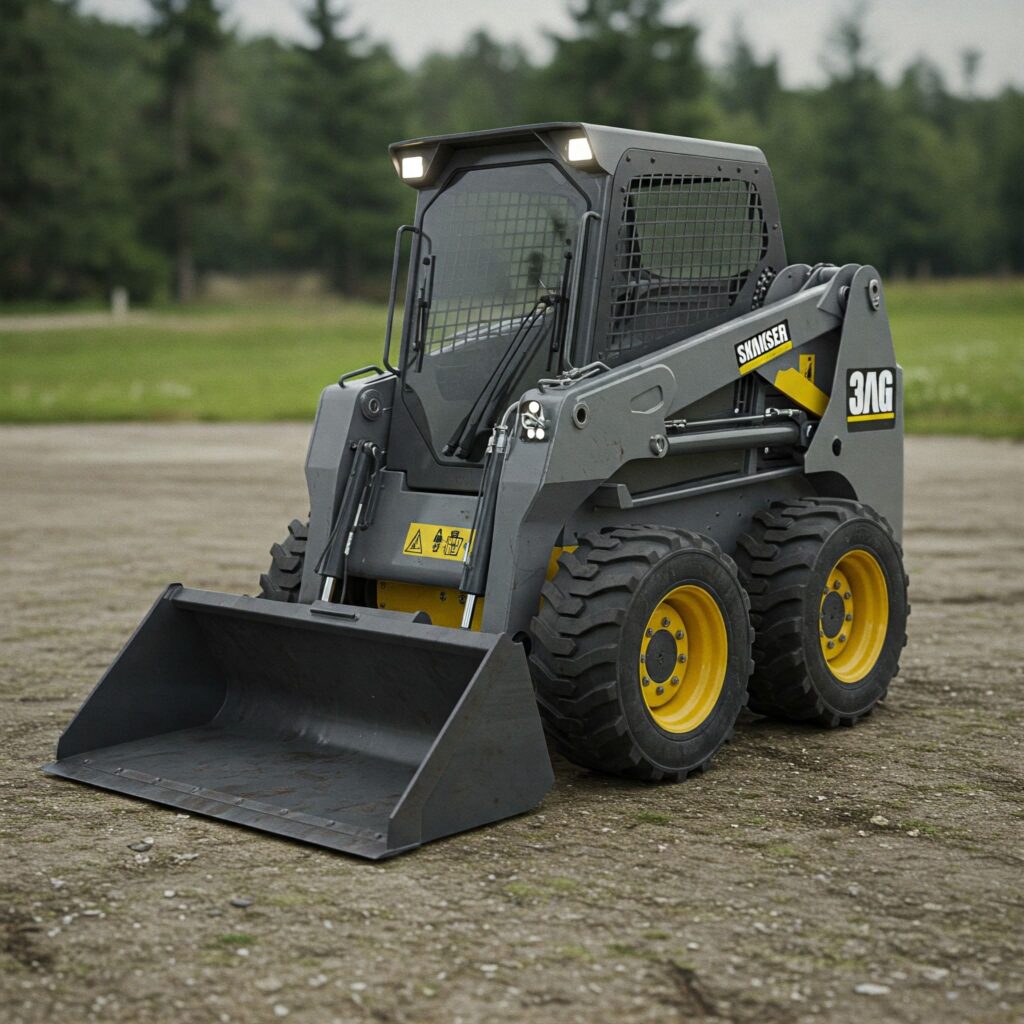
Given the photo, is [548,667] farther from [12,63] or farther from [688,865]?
[12,63]

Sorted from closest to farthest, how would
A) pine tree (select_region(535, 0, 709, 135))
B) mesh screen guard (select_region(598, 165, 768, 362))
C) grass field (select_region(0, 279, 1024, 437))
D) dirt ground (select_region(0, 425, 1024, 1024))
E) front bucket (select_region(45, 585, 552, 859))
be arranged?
1. dirt ground (select_region(0, 425, 1024, 1024))
2. front bucket (select_region(45, 585, 552, 859))
3. mesh screen guard (select_region(598, 165, 768, 362))
4. grass field (select_region(0, 279, 1024, 437))
5. pine tree (select_region(535, 0, 709, 135))

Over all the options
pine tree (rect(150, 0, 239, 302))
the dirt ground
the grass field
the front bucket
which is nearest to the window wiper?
the front bucket

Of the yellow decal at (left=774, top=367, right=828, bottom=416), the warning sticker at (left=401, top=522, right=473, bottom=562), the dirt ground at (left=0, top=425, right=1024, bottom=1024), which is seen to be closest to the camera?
the dirt ground at (left=0, top=425, right=1024, bottom=1024)

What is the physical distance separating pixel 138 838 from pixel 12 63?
61.2 meters

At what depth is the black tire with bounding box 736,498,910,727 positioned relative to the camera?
6203 millimetres

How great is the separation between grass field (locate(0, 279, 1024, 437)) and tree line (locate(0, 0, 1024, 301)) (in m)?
8.70

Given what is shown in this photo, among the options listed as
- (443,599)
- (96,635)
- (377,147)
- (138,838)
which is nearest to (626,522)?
(443,599)

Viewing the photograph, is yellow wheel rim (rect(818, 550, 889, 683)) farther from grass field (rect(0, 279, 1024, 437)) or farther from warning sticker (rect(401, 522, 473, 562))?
grass field (rect(0, 279, 1024, 437))

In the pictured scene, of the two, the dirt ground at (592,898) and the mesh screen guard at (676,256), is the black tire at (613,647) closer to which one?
the dirt ground at (592,898)

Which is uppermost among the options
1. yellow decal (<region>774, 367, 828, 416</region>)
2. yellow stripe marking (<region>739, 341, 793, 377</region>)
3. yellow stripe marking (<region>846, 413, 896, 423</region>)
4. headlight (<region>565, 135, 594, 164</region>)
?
headlight (<region>565, 135, 594, 164</region>)

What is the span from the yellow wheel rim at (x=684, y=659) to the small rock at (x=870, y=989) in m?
1.79

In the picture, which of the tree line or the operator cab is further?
the tree line

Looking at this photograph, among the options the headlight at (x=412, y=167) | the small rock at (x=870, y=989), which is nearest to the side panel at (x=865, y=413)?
the headlight at (x=412, y=167)

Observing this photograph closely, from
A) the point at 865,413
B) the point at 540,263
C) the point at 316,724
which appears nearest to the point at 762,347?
the point at 865,413
